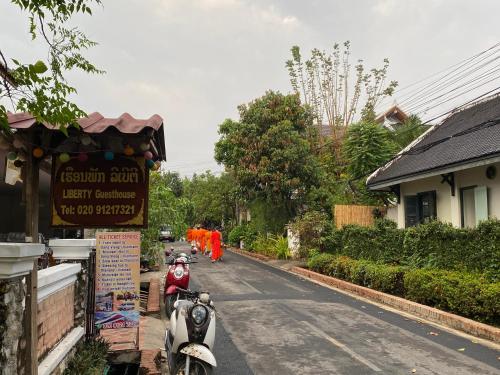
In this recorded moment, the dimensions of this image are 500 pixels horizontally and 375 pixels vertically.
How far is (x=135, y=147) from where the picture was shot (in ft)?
16.8

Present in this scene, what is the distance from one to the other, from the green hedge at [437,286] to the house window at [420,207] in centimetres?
352

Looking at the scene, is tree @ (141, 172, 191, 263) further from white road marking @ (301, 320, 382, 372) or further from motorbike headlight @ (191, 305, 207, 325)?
motorbike headlight @ (191, 305, 207, 325)

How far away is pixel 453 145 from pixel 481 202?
108 inches

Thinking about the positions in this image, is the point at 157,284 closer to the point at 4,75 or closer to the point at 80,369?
the point at 80,369

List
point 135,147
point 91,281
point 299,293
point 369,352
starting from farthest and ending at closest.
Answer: point 299,293
point 369,352
point 91,281
point 135,147

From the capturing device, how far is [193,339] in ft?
18.7

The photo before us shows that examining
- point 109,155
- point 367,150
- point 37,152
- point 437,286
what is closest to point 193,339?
point 109,155

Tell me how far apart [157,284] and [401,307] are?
20.1 ft

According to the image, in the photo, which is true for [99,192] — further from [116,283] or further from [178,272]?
[178,272]

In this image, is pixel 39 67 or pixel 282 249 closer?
pixel 39 67

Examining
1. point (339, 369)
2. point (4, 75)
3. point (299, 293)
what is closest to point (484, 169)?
point (299, 293)

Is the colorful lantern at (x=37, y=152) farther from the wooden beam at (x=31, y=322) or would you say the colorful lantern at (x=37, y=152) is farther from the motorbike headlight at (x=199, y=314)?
the motorbike headlight at (x=199, y=314)

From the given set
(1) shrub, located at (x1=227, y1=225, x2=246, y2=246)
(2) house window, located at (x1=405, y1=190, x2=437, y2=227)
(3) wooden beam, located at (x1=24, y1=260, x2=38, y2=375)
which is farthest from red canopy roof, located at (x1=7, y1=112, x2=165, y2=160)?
(1) shrub, located at (x1=227, y1=225, x2=246, y2=246)

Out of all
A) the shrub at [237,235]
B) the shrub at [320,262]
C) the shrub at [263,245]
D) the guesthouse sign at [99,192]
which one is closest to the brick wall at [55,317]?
the guesthouse sign at [99,192]
